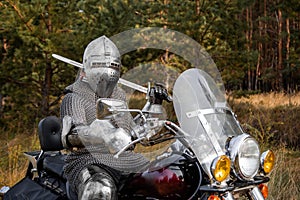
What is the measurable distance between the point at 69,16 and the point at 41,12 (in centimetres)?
68

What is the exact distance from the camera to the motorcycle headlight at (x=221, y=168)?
6.81 feet

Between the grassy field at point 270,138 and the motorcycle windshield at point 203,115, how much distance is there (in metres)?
2.36

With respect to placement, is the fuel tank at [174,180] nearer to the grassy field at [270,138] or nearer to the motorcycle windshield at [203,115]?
the motorcycle windshield at [203,115]

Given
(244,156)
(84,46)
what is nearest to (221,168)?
(244,156)

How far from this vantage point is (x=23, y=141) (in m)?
8.07

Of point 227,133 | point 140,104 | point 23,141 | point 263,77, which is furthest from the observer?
point 263,77

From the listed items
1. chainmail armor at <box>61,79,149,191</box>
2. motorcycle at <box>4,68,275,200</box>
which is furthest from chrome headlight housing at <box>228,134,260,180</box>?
chainmail armor at <box>61,79,149,191</box>

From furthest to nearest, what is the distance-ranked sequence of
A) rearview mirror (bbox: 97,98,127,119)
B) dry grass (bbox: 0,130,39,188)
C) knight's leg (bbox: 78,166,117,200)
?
dry grass (bbox: 0,130,39,188), knight's leg (bbox: 78,166,117,200), rearview mirror (bbox: 97,98,127,119)

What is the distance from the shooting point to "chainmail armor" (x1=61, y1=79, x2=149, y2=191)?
2.67m

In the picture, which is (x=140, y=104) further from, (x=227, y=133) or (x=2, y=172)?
(x=227, y=133)

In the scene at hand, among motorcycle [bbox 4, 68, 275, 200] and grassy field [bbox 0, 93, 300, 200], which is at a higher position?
motorcycle [bbox 4, 68, 275, 200]

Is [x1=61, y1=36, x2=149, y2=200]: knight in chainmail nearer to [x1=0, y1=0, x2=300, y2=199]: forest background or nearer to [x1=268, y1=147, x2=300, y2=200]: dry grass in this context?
[x1=268, y1=147, x2=300, y2=200]: dry grass

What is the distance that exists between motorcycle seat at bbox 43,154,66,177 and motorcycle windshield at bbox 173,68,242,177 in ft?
3.71

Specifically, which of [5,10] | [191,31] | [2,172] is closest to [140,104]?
[2,172]
